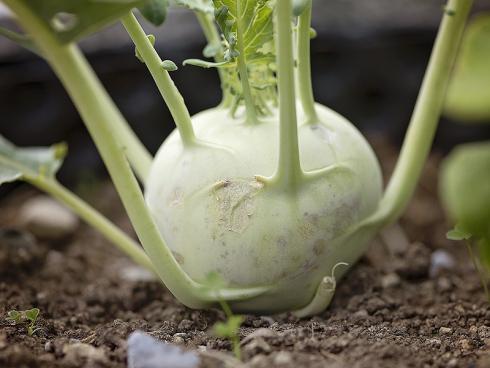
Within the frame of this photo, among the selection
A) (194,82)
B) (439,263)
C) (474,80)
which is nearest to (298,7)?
(474,80)

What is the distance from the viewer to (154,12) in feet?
2.42

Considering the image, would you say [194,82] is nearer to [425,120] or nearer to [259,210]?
[425,120]

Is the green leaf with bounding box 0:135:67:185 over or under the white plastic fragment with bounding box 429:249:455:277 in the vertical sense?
over

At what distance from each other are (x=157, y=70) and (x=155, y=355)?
0.34m

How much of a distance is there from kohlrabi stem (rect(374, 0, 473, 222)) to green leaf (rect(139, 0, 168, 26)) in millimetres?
443

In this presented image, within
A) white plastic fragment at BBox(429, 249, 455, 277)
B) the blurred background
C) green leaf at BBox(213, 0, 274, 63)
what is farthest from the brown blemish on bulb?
the blurred background

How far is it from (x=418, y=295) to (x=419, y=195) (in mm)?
635

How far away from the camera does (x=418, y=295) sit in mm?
1096

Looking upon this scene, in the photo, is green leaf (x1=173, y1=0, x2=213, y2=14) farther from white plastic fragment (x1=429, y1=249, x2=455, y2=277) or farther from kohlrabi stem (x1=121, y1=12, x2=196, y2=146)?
white plastic fragment (x1=429, y1=249, x2=455, y2=277)

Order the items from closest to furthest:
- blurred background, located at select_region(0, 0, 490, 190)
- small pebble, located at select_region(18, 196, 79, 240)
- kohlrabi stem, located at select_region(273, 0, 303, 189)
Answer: kohlrabi stem, located at select_region(273, 0, 303, 189), small pebble, located at select_region(18, 196, 79, 240), blurred background, located at select_region(0, 0, 490, 190)

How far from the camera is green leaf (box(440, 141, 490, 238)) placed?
645mm

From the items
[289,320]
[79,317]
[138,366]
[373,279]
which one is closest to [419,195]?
[373,279]

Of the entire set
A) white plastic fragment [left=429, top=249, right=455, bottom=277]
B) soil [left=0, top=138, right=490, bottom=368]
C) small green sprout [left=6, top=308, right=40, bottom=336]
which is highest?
small green sprout [left=6, top=308, right=40, bottom=336]

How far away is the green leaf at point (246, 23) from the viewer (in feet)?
2.79
